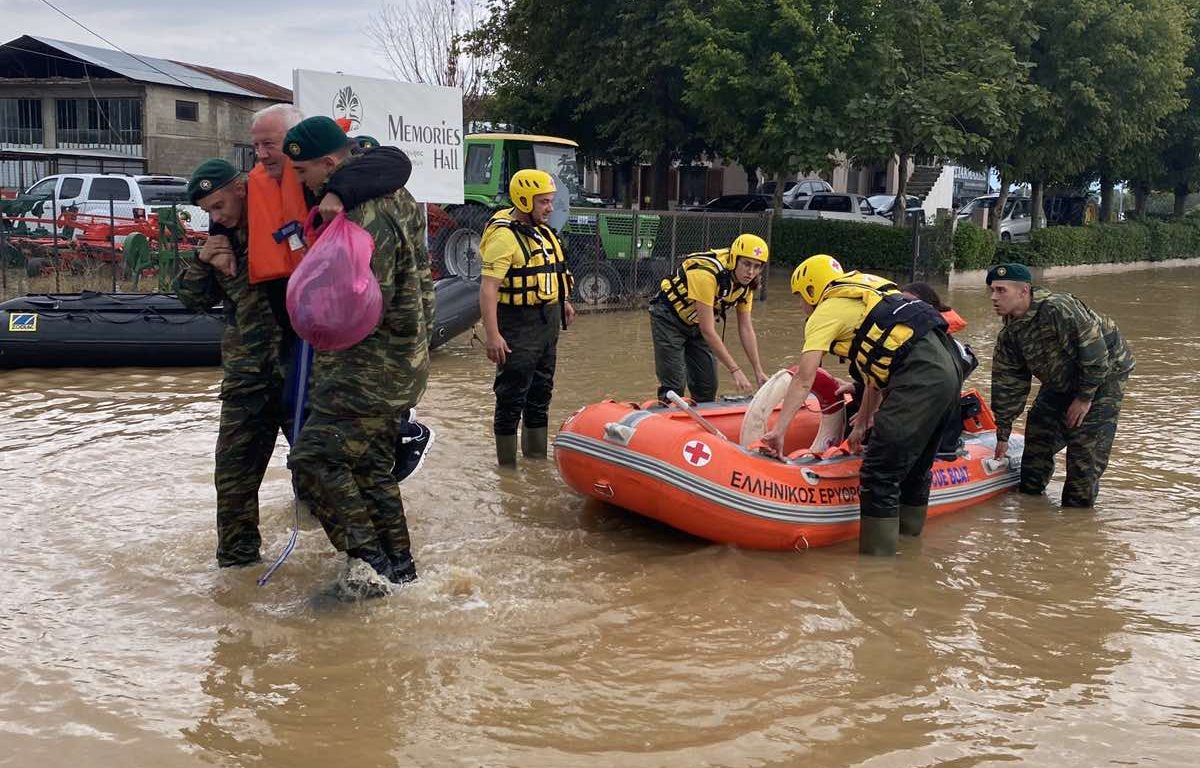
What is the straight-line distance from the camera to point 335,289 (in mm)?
4000

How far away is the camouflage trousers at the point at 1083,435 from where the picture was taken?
6.37m

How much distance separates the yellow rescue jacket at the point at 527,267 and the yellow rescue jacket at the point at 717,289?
2.43 ft

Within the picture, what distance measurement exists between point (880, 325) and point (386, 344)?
2431 millimetres

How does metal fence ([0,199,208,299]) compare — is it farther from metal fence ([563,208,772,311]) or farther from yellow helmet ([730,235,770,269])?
yellow helmet ([730,235,770,269])

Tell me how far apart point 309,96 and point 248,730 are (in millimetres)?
5408

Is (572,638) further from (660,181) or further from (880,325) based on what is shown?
(660,181)

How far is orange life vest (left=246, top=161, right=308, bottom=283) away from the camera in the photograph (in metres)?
4.45

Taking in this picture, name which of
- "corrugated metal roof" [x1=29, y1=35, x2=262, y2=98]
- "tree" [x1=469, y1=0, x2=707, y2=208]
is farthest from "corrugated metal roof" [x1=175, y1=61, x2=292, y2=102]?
"tree" [x1=469, y1=0, x2=707, y2=208]

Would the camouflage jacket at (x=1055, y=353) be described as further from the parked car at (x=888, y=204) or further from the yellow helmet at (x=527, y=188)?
the parked car at (x=888, y=204)

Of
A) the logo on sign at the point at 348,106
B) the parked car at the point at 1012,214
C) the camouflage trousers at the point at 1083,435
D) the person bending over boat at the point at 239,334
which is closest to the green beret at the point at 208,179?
the person bending over boat at the point at 239,334

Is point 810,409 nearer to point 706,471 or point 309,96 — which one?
point 706,471

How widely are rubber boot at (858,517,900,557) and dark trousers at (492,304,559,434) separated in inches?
87.9

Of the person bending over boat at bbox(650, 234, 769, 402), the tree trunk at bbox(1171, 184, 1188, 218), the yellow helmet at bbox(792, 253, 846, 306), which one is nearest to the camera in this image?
the yellow helmet at bbox(792, 253, 846, 306)

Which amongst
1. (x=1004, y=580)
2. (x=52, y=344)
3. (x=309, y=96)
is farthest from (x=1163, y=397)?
(x=52, y=344)
